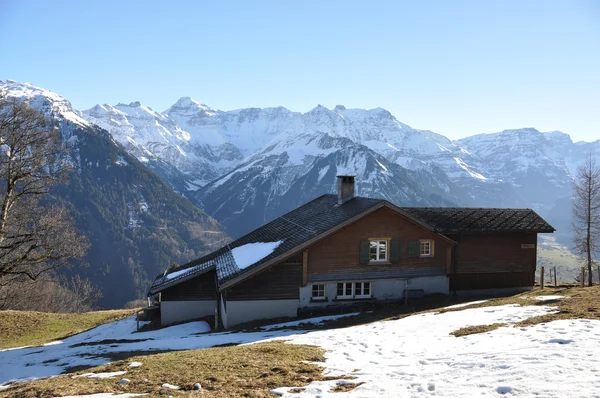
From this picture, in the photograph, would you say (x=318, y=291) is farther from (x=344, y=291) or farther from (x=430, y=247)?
(x=430, y=247)

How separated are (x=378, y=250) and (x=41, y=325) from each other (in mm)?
26009

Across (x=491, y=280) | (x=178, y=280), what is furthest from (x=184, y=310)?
(x=491, y=280)

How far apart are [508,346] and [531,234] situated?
21.5 m

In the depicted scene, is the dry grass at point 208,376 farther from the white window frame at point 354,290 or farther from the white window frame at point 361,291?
the white window frame at point 361,291

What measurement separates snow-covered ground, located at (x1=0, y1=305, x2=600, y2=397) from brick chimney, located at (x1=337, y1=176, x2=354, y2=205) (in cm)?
Answer: 1112

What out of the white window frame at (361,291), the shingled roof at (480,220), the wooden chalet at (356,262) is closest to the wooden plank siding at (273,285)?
the wooden chalet at (356,262)

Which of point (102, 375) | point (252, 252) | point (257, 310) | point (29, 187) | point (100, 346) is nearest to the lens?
point (102, 375)

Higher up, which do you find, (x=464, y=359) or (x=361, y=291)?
(x=464, y=359)

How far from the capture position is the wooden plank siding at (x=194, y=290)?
28.8 metres

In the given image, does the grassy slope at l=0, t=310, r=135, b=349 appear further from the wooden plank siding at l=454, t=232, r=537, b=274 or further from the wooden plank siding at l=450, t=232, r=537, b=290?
the wooden plank siding at l=454, t=232, r=537, b=274

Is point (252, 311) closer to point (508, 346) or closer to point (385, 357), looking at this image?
point (385, 357)

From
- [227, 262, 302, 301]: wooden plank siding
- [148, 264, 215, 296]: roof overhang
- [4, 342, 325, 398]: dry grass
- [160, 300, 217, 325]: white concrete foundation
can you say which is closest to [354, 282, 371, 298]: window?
[227, 262, 302, 301]: wooden plank siding

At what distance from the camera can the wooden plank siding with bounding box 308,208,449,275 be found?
2695cm

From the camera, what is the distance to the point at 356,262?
2753cm
